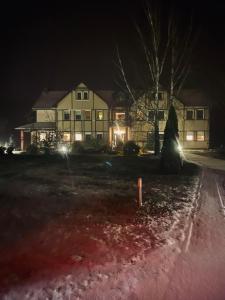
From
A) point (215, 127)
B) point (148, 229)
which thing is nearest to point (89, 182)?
point (148, 229)

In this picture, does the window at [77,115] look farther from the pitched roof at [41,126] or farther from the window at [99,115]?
the pitched roof at [41,126]

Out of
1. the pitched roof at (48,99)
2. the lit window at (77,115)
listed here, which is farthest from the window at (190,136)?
the pitched roof at (48,99)

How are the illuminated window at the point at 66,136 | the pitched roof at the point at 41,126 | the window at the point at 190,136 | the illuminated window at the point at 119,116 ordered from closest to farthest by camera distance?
the pitched roof at the point at 41,126, the window at the point at 190,136, the illuminated window at the point at 66,136, the illuminated window at the point at 119,116

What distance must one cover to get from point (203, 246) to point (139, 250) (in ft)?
4.80

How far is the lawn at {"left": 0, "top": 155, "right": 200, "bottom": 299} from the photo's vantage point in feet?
21.4

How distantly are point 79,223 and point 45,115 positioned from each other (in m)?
38.9

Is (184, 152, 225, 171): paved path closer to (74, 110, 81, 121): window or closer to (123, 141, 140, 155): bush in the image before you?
(123, 141, 140, 155): bush

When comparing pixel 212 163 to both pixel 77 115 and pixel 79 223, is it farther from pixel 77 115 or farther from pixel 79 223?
pixel 77 115

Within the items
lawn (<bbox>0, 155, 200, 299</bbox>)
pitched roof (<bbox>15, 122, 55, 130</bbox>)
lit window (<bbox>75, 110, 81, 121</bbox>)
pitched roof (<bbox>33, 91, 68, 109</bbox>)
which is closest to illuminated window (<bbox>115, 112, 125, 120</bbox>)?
lit window (<bbox>75, 110, 81, 121</bbox>)

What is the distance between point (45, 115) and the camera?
1841 inches

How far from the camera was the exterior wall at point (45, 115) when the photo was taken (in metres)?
46.5

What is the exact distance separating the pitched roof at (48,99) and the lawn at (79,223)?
30.4 meters

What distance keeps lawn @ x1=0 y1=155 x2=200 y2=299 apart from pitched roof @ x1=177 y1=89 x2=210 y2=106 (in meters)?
30.2

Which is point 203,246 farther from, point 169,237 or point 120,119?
point 120,119
